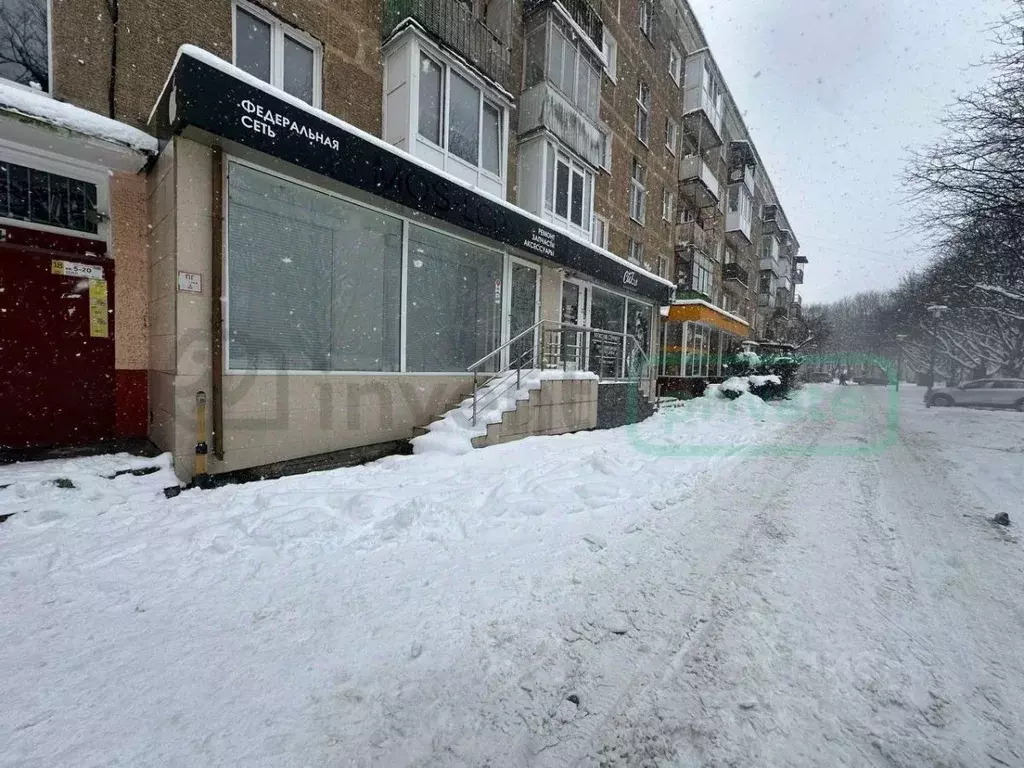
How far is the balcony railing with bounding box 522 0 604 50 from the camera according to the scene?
10.7 meters

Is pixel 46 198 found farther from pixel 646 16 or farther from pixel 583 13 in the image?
pixel 646 16

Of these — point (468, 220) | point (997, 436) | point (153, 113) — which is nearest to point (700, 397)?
point (997, 436)

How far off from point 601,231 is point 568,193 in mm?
3516

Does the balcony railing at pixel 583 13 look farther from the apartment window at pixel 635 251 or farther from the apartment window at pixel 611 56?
the apartment window at pixel 635 251

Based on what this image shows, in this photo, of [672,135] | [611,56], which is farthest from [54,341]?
[672,135]

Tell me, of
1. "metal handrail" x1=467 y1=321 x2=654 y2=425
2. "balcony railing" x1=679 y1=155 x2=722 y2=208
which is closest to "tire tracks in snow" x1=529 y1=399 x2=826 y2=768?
"metal handrail" x1=467 y1=321 x2=654 y2=425

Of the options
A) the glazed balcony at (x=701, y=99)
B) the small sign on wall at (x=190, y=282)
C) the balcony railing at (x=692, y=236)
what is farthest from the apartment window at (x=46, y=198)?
the glazed balcony at (x=701, y=99)

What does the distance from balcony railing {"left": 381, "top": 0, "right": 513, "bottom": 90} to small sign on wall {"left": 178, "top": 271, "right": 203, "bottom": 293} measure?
5.82 m

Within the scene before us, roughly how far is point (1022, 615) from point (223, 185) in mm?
7650

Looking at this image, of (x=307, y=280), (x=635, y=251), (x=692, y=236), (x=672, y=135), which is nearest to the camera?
(x=307, y=280)

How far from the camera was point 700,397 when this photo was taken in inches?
610

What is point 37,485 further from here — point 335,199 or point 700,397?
point 700,397

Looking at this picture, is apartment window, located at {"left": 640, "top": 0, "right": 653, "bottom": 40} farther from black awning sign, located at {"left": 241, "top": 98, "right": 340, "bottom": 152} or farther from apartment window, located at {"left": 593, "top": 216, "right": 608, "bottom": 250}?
black awning sign, located at {"left": 241, "top": 98, "right": 340, "bottom": 152}

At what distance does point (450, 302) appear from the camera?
7.46 meters
